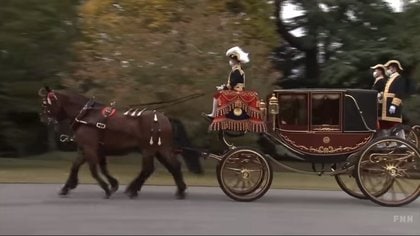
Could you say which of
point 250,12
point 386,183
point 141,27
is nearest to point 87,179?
point 141,27

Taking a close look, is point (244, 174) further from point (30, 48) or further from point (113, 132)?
point (30, 48)

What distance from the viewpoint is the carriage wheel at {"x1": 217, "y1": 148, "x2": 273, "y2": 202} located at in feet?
39.7

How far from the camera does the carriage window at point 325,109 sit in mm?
12102

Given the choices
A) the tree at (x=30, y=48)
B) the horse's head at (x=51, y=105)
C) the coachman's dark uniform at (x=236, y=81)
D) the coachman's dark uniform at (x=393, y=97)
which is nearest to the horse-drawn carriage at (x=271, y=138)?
the horse's head at (x=51, y=105)

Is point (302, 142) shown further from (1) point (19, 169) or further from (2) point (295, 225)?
(1) point (19, 169)

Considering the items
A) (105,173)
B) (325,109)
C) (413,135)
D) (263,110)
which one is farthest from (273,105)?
(105,173)

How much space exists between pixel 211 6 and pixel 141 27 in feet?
10.3

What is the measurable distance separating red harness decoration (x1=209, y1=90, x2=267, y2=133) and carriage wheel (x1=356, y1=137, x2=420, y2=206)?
1.92 meters

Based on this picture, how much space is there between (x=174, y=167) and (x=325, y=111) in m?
2.85

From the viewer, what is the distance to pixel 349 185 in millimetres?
13391

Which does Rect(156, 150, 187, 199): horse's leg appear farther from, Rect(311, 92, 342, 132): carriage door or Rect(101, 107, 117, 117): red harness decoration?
Rect(311, 92, 342, 132): carriage door

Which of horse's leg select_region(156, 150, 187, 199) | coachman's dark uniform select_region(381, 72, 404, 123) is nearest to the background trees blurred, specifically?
horse's leg select_region(156, 150, 187, 199)

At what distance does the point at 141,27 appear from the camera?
19500 mm

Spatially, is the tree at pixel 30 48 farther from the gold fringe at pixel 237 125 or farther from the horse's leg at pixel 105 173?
the gold fringe at pixel 237 125
